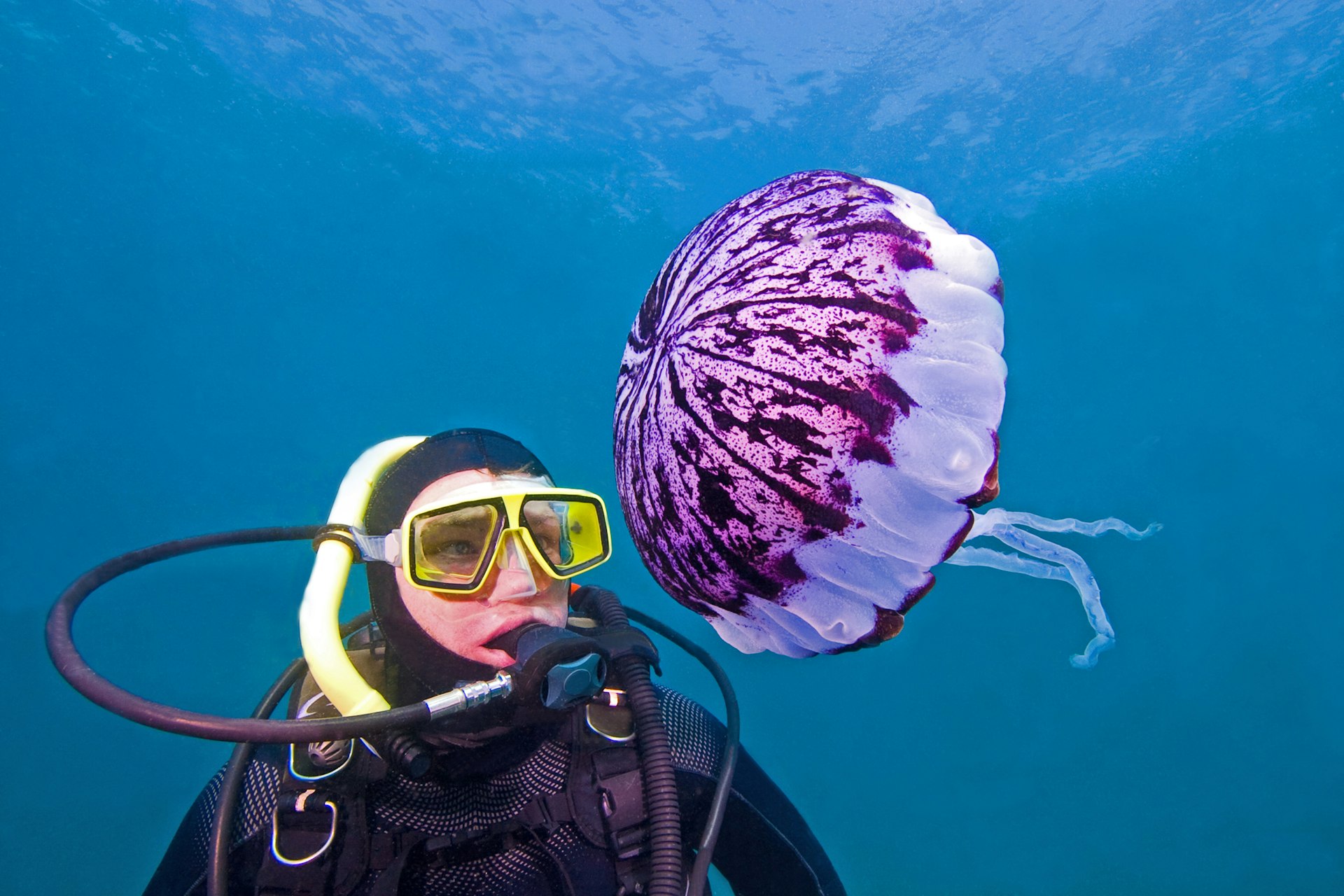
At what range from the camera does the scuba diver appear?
169 cm

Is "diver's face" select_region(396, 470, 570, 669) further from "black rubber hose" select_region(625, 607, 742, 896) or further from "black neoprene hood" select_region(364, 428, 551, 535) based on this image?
"black rubber hose" select_region(625, 607, 742, 896)

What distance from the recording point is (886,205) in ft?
5.56

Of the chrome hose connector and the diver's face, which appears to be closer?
the chrome hose connector

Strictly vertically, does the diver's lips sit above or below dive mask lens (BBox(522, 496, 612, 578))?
below

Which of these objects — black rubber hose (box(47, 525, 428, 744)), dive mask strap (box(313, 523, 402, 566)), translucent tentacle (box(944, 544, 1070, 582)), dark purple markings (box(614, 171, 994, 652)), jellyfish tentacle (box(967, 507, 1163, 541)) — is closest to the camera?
black rubber hose (box(47, 525, 428, 744))

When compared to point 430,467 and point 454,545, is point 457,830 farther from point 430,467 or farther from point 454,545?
point 430,467

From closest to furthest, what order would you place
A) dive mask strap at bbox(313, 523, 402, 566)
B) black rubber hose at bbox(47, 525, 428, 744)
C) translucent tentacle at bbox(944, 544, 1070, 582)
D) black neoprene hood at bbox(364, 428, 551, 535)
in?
black rubber hose at bbox(47, 525, 428, 744) → dive mask strap at bbox(313, 523, 402, 566) → black neoprene hood at bbox(364, 428, 551, 535) → translucent tentacle at bbox(944, 544, 1070, 582)

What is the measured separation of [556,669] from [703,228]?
1.37 m

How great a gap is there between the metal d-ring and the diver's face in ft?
1.60

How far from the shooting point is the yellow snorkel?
1609mm

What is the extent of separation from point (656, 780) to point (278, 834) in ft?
3.27

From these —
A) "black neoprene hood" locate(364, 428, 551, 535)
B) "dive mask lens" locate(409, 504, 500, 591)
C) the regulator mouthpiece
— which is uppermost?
"black neoprene hood" locate(364, 428, 551, 535)

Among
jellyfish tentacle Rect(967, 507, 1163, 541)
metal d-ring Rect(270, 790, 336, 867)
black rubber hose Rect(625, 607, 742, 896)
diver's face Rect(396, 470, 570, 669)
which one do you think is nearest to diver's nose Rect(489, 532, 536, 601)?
diver's face Rect(396, 470, 570, 669)

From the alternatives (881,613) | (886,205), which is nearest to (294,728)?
(881,613)
